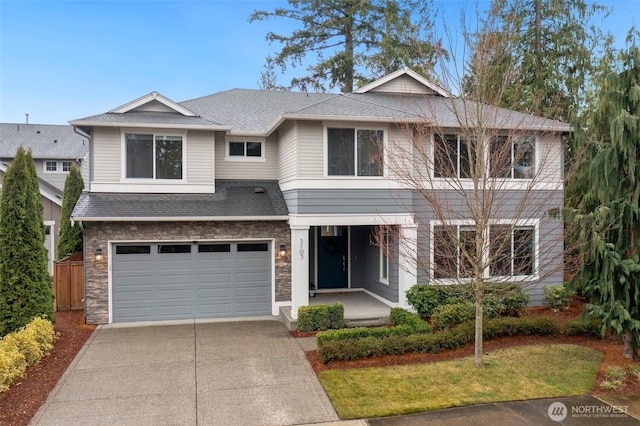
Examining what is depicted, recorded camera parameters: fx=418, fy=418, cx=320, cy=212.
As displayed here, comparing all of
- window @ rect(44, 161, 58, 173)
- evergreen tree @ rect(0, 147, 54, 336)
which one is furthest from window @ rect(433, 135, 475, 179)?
window @ rect(44, 161, 58, 173)

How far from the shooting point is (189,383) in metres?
7.16

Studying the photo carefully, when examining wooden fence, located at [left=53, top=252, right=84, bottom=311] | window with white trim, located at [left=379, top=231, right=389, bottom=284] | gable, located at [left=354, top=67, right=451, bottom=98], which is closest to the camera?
window with white trim, located at [left=379, top=231, right=389, bottom=284]

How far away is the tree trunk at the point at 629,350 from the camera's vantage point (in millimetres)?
7863

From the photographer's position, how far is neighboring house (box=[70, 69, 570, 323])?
10836 mm

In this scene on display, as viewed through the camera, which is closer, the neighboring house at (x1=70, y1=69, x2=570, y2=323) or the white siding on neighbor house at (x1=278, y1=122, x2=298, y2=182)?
the neighboring house at (x1=70, y1=69, x2=570, y2=323)

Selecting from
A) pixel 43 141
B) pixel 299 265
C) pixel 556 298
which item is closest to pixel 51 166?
pixel 43 141

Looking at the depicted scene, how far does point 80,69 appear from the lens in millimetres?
17812

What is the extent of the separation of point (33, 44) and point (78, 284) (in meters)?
8.91

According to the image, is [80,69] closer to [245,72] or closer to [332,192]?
[245,72]

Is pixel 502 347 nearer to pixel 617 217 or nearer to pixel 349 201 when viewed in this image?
pixel 617 217

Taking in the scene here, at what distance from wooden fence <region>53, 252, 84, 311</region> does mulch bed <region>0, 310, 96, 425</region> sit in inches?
65.2

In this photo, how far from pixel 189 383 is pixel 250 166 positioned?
7657mm

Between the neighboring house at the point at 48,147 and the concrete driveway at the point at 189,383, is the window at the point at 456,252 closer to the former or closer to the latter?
the concrete driveway at the point at 189,383

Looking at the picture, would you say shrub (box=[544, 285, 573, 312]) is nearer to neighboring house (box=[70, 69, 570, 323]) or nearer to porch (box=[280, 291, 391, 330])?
neighboring house (box=[70, 69, 570, 323])
